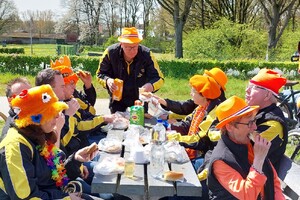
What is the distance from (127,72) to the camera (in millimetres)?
5676

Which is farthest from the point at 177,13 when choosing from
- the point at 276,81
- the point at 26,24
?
the point at 26,24

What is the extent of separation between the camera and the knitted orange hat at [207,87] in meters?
4.02

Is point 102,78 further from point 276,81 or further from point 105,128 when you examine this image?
point 276,81

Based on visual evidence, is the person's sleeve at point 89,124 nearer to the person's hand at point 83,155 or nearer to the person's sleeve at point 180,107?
the person's sleeve at point 180,107

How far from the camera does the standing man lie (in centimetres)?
560

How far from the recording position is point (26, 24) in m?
85.2

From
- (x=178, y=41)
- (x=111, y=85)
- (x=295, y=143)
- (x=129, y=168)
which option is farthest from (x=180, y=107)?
(x=178, y=41)

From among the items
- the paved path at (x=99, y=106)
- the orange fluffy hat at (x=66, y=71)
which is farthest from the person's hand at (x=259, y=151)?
the paved path at (x=99, y=106)

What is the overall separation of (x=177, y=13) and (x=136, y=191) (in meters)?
23.4

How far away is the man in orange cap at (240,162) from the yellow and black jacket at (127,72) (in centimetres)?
285

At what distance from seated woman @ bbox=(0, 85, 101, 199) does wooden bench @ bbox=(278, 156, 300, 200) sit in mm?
1678

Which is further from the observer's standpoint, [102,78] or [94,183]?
[102,78]

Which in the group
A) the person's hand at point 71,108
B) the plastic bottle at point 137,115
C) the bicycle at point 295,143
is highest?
the person's hand at point 71,108

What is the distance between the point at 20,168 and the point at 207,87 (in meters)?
2.16
